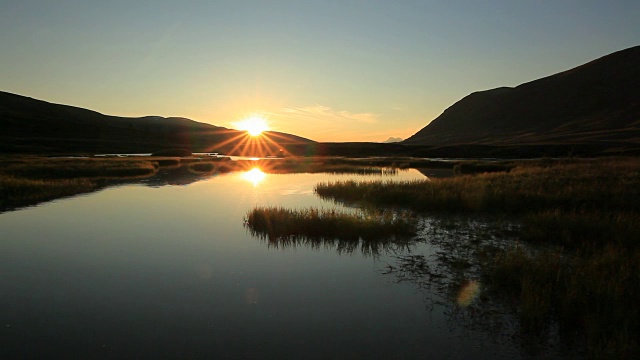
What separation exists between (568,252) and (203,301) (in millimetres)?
12791

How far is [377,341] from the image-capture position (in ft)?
26.9

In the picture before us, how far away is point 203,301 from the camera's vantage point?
10234mm

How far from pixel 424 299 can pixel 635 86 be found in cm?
22170

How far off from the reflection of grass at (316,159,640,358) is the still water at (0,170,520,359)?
2021 mm

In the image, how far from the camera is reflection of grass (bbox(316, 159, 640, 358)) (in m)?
8.28

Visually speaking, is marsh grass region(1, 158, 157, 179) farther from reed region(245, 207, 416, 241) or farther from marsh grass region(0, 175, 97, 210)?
reed region(245, 207, 416, 241)

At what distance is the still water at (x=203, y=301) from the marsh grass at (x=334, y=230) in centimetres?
96

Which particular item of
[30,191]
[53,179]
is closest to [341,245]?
[30,191]

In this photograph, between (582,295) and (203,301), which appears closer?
(582,295)

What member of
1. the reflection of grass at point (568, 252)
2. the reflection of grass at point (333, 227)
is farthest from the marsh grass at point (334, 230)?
the reflection of grass at point (568, 252)

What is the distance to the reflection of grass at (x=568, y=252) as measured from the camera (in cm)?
828

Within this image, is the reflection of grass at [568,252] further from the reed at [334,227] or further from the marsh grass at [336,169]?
the marsh grass at [336,169]

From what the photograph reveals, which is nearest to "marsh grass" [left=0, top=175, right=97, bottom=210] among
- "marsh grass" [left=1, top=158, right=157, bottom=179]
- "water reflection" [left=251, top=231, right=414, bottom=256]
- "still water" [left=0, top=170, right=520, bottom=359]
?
"still water" [left=0, top=170, right=520, bottom=359]

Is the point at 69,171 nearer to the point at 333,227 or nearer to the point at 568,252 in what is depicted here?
A: the point at 333,227
